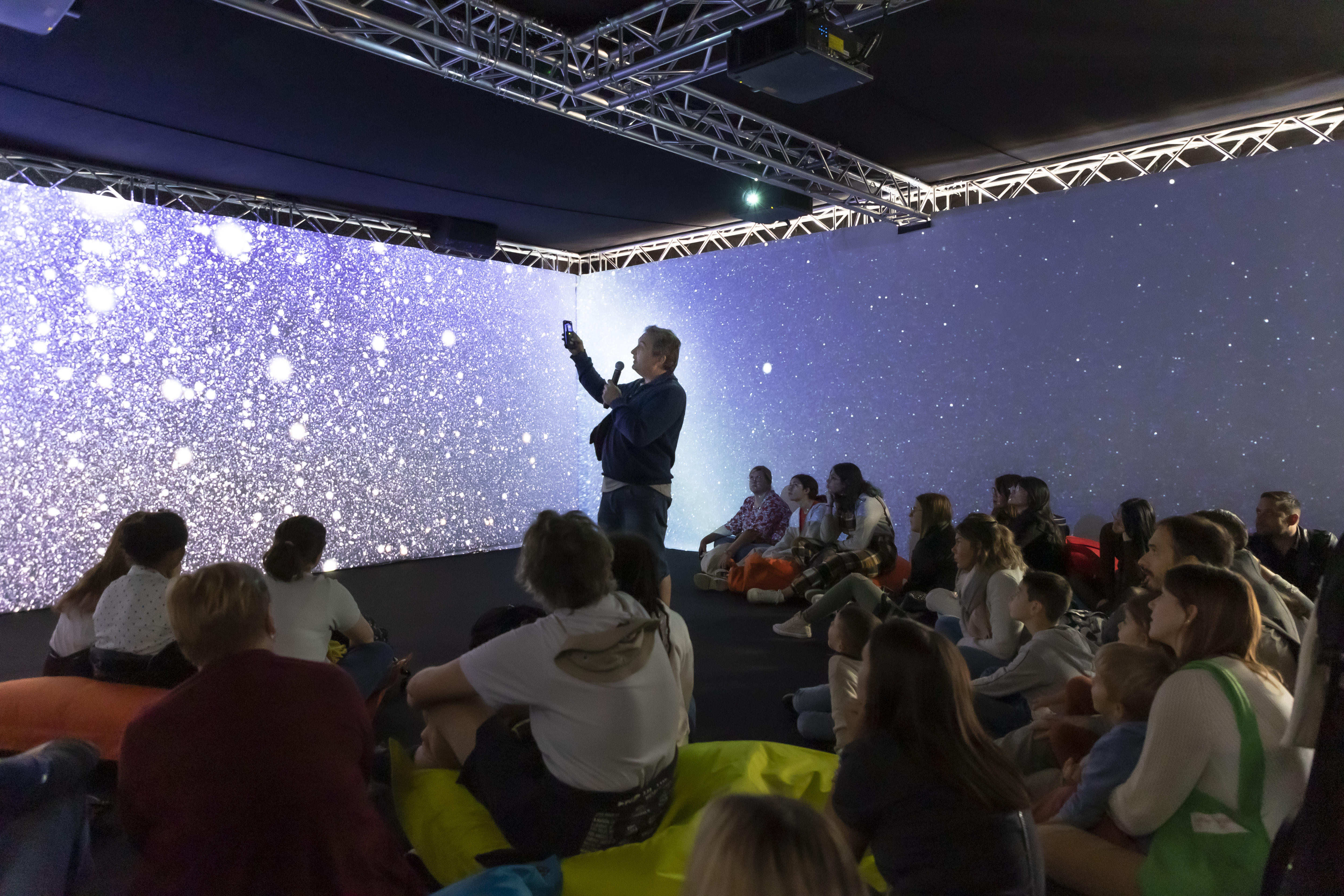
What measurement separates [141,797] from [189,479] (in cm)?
555

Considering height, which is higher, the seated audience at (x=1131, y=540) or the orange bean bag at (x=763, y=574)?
the seated audience at (x=1131, y=540)

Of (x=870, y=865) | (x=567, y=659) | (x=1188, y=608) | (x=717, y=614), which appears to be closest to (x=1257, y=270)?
(x=717, y=614)

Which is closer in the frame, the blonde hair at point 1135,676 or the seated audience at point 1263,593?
the blonde hair at point 1135,676

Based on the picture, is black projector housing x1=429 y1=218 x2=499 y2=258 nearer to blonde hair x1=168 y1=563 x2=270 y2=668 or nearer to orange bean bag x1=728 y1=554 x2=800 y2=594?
orange bean bag x1=728 y1=554 x2=800 y2=594

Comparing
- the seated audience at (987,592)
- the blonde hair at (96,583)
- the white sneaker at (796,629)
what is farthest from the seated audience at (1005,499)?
the blonde hair at (96,583)

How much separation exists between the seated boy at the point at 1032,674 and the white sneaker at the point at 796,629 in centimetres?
182

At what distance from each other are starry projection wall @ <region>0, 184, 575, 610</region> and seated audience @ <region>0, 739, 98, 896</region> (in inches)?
183

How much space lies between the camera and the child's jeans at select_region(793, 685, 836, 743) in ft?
10.0

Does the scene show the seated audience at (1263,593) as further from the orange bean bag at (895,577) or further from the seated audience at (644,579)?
the orange bean bag at (895,577)

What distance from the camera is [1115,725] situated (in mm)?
2084

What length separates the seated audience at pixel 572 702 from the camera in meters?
1.76

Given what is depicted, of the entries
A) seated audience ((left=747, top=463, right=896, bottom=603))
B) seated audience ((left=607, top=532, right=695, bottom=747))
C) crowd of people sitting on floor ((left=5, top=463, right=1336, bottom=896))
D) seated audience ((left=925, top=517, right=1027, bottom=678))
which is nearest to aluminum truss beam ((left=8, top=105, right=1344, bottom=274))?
seated audience ((left=747, top=463, right=896, bottom=603))

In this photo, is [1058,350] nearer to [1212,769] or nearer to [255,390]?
[1212,769]

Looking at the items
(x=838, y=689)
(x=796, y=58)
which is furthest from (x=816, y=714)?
(x=796, y=58)
